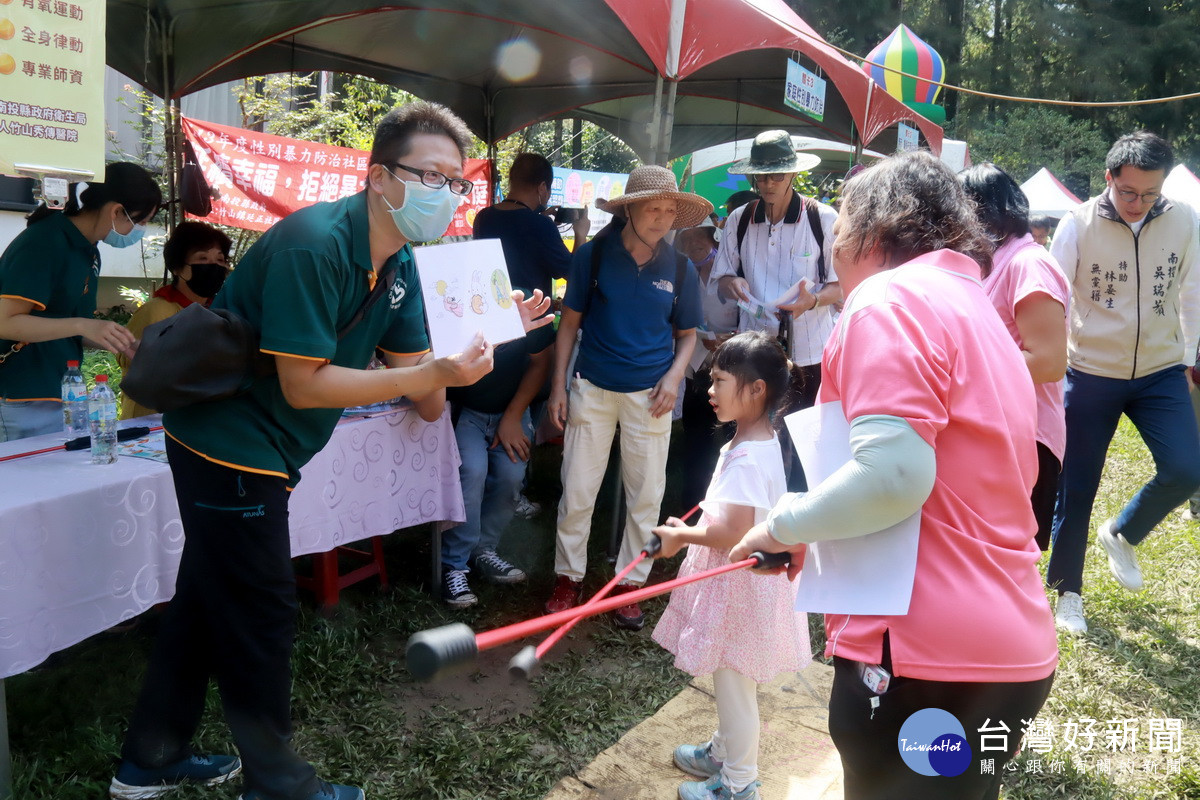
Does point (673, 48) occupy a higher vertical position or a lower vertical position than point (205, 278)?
higher

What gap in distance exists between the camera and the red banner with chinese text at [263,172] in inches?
239

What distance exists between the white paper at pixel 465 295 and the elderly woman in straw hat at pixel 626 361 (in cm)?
126

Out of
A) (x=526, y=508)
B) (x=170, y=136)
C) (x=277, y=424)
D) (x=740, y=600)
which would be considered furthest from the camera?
(x=170, y=136)

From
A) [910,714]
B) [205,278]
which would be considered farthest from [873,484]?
[205,278]

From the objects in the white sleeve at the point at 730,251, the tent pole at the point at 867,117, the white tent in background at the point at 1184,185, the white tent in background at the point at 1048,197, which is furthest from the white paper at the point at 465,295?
the white tent in background at the point at 1048,197

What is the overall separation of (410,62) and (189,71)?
1801 mm

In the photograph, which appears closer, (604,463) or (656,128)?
(604,463)

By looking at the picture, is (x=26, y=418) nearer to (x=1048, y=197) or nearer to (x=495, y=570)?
(x=495, y=570)

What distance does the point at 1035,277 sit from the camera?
287cm

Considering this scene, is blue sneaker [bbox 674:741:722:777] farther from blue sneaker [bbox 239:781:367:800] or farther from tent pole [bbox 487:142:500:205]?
tent pole [bbox 487:142:500:205]

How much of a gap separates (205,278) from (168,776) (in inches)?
88.3

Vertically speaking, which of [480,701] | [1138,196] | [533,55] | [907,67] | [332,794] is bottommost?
[480,701]

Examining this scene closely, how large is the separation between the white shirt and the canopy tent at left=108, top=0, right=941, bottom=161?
67 centimetres

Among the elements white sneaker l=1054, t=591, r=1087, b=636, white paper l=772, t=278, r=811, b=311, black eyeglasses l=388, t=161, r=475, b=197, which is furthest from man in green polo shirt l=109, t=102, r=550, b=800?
white sneaker l=1054, t=591, r=1087, b=636
